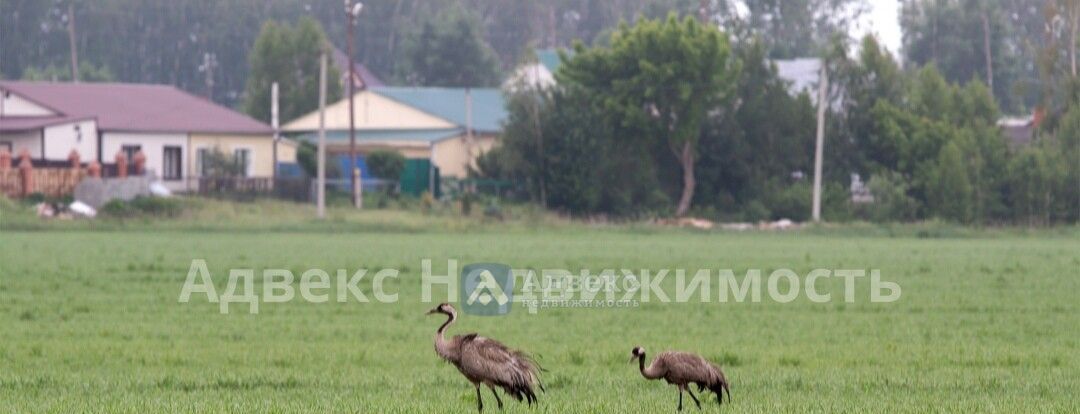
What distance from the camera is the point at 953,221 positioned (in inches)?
2199

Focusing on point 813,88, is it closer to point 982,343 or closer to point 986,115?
point 986,115

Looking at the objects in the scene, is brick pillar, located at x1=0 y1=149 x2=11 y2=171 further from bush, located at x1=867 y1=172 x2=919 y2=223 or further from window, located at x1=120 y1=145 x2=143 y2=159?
bush, located at x1=867 y1=172 x2=919 y2=223

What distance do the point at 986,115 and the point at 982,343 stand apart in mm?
46164

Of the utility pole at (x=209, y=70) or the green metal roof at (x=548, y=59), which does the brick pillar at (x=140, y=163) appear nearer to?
the green metal roof at (x=548, y=59)

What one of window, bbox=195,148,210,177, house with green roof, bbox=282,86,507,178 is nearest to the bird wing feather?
window, bbox=195,148,210,177

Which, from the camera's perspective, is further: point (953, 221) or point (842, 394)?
point (953, 221)

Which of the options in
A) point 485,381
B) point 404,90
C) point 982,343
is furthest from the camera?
point 404,90

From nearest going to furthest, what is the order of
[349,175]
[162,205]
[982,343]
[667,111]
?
[982,343]
[162,205]
[667,111]
[349,175]

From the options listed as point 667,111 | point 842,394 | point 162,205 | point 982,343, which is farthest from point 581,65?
point 842,394

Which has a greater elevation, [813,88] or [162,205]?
[813,88]

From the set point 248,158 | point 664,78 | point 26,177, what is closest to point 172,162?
point 248,158

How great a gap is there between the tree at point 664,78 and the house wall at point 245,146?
12747mm

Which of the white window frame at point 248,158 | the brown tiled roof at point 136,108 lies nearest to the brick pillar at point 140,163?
the brown tiled roof at point 136,108

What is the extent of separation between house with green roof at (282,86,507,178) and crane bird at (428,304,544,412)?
54.4 meters
